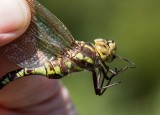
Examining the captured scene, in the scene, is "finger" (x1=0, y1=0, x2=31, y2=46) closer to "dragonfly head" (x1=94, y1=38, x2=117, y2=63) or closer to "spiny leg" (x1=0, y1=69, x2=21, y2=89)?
"spiny leg" (x1=0, y1=69, x2=21, y2=89)

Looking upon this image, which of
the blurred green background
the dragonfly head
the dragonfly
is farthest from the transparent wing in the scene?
the blurred green background

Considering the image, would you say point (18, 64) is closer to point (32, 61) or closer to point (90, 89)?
point (32, 61)

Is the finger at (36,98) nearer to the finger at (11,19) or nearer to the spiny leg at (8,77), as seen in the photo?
the spiny leg at (8,77)

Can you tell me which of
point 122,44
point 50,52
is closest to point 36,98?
point 50,52

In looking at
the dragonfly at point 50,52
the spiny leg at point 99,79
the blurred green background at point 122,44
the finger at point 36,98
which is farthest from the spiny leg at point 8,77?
the blurred green background at point 122,44

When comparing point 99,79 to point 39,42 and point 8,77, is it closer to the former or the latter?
point 39,42

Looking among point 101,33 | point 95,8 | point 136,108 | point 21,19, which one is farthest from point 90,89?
point 21,19

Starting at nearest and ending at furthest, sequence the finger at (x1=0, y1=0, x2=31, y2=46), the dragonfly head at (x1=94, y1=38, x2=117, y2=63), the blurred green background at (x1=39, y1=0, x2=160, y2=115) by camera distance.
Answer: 1. the finger at (x1=0, y1=0, x2=31, y2=46)
2. the dragonfly head at (x1=94, y1=38, x2=117, y2=63)
3. the blurred green background at (x1=39, y1=0, x2=160, y2=115)
